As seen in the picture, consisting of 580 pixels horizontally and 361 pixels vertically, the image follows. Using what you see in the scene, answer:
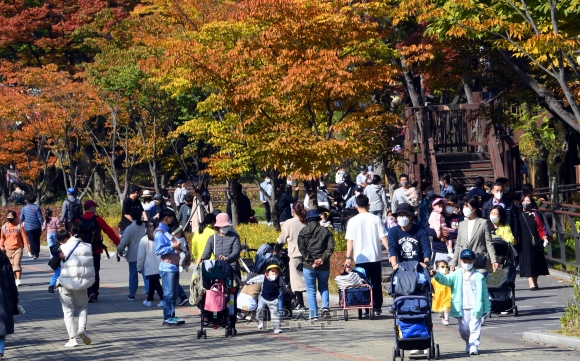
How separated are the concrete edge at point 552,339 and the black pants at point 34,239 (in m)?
15.1

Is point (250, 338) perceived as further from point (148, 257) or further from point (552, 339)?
point (552, 339)

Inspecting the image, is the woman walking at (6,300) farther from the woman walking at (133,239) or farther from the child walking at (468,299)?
the woman walking at (133,239)

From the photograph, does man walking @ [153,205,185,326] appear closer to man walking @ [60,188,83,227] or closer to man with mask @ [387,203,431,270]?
man with mask @ [387,203,431,270]

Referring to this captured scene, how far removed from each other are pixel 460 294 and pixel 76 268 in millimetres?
5008

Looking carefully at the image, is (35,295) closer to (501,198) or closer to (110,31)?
(501,198)

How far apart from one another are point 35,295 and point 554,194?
42.0ft

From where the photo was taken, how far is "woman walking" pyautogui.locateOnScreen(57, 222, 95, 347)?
12.1m

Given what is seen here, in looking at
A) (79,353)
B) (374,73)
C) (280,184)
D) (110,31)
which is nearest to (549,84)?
(374,73)

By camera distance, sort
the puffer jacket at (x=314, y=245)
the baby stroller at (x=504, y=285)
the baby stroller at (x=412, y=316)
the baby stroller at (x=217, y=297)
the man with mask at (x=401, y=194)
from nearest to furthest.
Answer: the baby stroller at (x=412, y=316), the baby stroller at (x=217, y=297), the puffer jacket at (x=314, y=245), the baby stroller at (x=504, y=285), the man with mask at (x=401, y=194)

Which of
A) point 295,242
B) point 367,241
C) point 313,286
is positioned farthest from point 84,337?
point 367,241

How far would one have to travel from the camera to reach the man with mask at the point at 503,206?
54.9 feet

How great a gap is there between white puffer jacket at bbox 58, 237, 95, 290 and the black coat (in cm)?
105

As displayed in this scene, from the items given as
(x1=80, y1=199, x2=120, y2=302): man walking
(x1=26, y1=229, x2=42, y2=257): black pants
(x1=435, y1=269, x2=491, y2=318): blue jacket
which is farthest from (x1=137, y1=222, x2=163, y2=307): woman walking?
(x1=26, y1=229, x2=42, y2=257): black pants

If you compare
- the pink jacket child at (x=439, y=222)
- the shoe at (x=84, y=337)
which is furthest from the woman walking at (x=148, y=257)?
the pink jacket child at (x=439, y=222)
